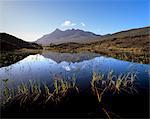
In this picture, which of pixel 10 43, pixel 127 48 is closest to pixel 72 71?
pixel 127 48

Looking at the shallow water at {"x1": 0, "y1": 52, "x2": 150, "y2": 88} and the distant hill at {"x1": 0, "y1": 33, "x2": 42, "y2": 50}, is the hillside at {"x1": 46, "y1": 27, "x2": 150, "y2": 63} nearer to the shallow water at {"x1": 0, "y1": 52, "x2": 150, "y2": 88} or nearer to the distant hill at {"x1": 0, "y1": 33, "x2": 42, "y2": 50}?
the shallow water at {"x1": 0, "y1": 52, "x2": 150, "y2": 88}

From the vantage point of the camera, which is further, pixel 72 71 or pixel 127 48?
pixel 127 48

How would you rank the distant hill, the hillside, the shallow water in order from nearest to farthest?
the shallow water < the hillside < the distant hill

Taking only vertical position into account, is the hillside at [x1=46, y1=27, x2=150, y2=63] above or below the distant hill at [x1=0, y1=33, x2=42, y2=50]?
below

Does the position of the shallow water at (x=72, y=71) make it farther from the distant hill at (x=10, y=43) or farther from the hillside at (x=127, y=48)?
the distant hill at (x=10, y=43)

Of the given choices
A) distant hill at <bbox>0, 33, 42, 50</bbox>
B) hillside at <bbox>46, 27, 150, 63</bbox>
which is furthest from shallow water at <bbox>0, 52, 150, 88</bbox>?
distant hill at <bbox>0, 33, 42, 50</bbox>

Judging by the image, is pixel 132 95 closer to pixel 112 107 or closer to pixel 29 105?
pixel 112 107

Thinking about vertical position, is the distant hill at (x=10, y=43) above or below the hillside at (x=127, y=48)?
above

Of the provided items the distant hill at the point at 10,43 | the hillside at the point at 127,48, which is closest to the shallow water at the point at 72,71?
the hillside at the point at 127,48

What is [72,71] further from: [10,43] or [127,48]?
[10,43]

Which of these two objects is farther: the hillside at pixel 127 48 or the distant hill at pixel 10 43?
the distant hill at pixel 10 43

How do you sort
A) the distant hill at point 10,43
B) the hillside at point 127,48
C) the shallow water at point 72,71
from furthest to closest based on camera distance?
the distant hill at point 10,43
the hillside at point 127,48
the shallow water at point 72,71

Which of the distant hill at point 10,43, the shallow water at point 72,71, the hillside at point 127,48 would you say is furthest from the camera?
the distant hill at point 10,43

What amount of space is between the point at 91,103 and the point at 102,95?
137 centimetres
